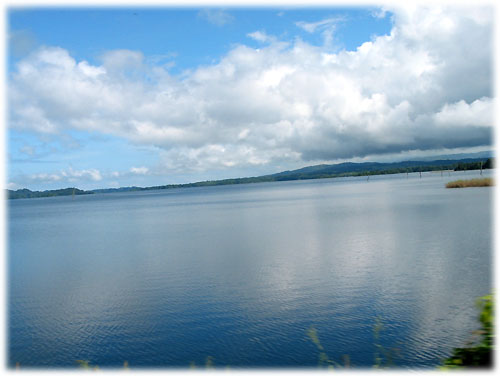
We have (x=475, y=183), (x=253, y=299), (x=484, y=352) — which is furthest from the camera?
(x=475, y=183)

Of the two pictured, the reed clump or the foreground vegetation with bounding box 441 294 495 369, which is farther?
the reed clump

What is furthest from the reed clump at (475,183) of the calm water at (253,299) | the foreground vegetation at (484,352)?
the foreground vegetation at (484,352)

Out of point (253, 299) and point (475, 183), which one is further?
Answer: point (475, 183)

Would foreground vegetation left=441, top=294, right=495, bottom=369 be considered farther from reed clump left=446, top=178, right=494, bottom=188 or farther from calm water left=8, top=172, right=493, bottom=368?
reed clump left=446, top=178, right=494, bottom=188

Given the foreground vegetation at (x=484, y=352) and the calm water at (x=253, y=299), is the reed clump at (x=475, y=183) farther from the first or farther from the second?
the foreground vegetation at (x=484, y=352)

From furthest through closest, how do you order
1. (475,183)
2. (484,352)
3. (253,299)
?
(475,183)
(253,299)
(484,352)

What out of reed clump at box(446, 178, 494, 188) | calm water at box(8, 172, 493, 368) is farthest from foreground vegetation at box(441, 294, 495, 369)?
reed clump at box(446, 178, 494, 188)

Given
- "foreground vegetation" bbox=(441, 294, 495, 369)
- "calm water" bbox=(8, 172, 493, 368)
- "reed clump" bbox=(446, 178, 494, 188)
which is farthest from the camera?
"reed clump" bbox=(446, 178, 494, 188)

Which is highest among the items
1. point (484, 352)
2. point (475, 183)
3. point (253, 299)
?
point (475, 183)

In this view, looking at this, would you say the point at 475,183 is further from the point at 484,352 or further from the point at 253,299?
the point at 484,352

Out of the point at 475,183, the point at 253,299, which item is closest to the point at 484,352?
the point at 253,299

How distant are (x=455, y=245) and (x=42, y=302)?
21.2 meters

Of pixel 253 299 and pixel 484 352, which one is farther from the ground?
pixel 484 352

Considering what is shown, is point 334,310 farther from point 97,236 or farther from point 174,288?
point 97,236
